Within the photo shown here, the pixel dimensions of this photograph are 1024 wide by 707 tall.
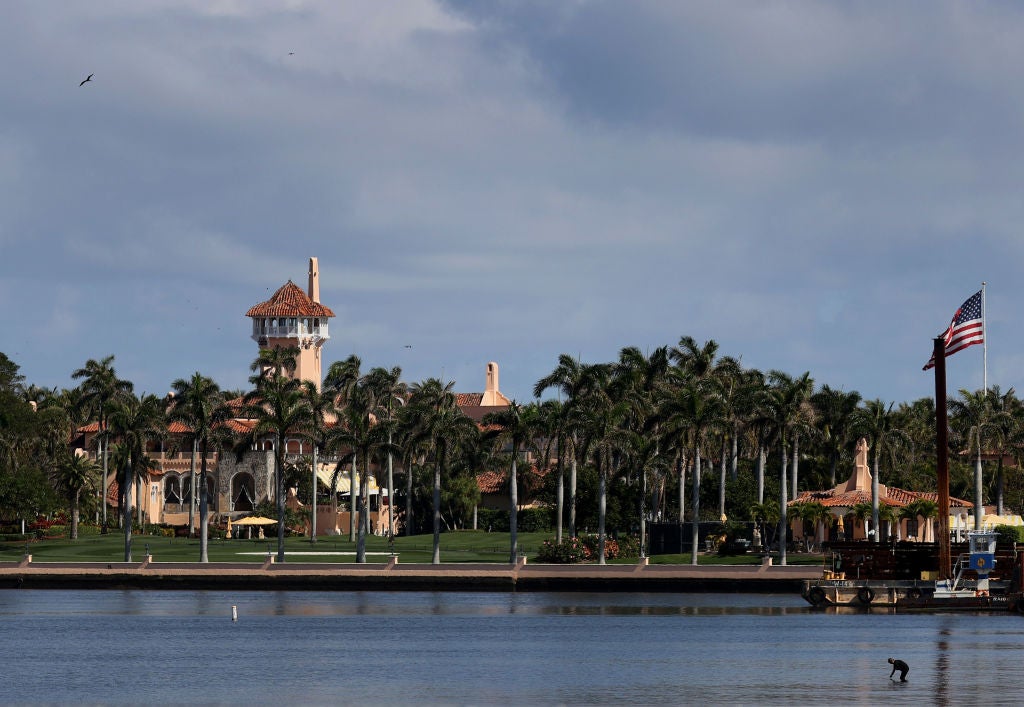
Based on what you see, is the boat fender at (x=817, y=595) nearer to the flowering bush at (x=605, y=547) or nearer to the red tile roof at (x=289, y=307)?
the flowering bush at (x=605, y=547)

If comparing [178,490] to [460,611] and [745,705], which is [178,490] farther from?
[745,705]

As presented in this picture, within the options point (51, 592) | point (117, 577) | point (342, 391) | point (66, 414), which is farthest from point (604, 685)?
point (66, 414)

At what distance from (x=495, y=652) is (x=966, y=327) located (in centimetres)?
2763

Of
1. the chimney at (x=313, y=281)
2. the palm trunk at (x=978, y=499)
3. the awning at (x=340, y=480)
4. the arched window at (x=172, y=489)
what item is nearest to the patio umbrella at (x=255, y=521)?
the awning at (x=340, y=480)

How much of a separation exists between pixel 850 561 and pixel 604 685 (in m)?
37.9

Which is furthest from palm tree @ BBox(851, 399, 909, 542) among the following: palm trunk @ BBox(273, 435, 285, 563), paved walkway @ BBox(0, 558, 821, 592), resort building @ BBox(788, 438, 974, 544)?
palm trunk @ BBox(273, 435, 285, 563)

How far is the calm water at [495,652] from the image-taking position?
5762 cm

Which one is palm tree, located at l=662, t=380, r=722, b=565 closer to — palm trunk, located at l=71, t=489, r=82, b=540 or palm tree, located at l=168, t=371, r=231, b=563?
palm tree, located at l=168, t=371, r=231, b=563

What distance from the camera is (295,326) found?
185 m

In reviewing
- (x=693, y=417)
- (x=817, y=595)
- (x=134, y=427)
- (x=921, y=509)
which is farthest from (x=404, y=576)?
(x=921, y=509)

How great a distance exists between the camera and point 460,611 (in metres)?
96.7

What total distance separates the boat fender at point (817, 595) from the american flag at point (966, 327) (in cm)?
1665

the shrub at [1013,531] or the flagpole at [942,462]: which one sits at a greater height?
the flagpole at [942,462]

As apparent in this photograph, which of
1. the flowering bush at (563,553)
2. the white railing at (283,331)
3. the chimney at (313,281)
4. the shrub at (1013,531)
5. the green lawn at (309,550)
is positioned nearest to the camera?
the shrub at (1013,531)
